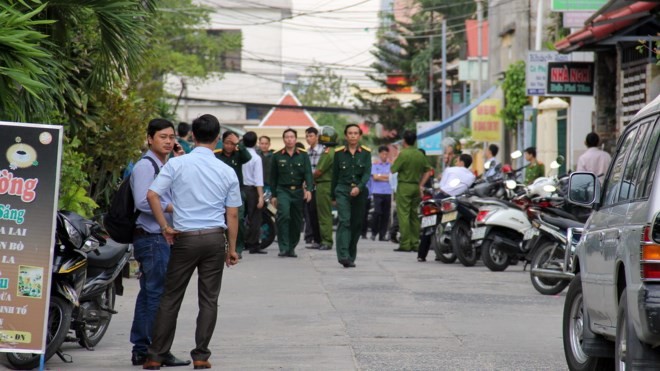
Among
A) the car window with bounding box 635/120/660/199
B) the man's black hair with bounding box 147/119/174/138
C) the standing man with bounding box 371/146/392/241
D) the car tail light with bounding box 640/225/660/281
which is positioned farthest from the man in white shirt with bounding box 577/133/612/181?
the car tail light with bounding box 640/225/660/281

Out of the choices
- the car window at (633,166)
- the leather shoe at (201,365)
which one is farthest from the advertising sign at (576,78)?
the car window at (633,166)

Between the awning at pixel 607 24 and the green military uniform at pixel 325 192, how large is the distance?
456 cm

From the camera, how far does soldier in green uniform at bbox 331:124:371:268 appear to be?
17578 millimetres

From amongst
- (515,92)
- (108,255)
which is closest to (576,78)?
(515,92)

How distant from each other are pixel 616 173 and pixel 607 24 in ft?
38.6

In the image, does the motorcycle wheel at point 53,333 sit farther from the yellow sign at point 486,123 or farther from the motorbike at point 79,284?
the yellow sign at point 486,123

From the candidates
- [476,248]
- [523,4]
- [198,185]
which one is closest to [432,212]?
[476,248]

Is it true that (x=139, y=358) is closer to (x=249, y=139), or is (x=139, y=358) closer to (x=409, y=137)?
(x=249, y=139)

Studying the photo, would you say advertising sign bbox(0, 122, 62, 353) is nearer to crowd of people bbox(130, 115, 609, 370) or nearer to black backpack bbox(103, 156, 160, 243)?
crowd of people bbox(130, 115, 609, 370)

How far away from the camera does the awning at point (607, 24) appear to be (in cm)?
1733

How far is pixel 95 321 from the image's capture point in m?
9.92

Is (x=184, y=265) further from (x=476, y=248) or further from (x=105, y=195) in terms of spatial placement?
(x=476, y=248)

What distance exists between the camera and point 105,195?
16.1 m

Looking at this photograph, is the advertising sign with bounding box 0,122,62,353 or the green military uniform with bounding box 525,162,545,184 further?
the green military uniform with bounding box 525,162,545,184
